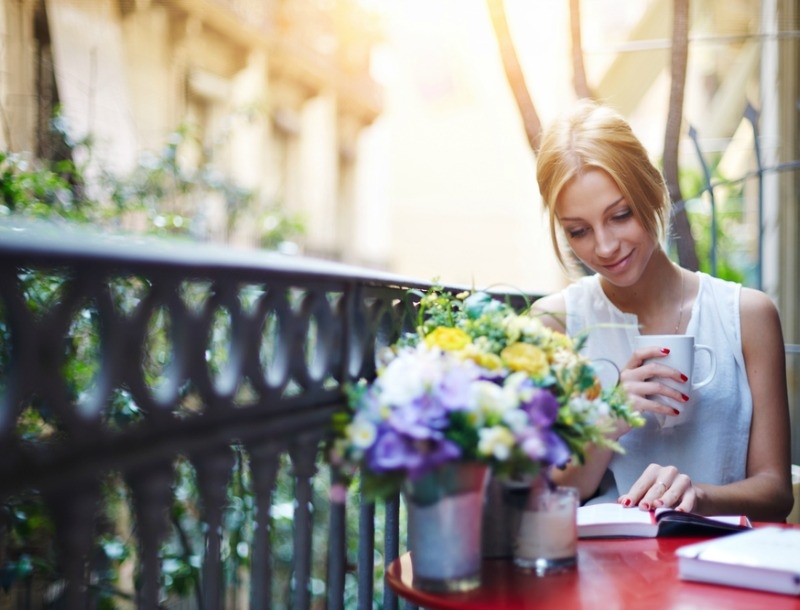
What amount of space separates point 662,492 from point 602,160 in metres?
0.74

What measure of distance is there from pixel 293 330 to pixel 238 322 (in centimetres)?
14

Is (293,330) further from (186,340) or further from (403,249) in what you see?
(403,249)

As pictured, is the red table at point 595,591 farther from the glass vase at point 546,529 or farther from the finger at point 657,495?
the finger at point 657,495

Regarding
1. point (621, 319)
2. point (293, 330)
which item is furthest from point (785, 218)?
point (293, 330)

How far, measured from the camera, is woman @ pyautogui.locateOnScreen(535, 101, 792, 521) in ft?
6.71

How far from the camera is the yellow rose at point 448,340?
1283mm

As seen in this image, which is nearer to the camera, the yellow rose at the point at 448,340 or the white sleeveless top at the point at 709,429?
the yellow rose at the point at 448,340

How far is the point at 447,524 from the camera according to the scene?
3.92 ft

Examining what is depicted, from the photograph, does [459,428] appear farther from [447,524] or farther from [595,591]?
[595,591]

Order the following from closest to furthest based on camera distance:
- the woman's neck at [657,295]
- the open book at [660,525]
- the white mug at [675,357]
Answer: the open book at [660,525] → the white mug at [675,357] → the woman's neck at [657,295]

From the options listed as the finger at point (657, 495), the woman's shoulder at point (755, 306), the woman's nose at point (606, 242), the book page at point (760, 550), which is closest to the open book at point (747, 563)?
the book page at point (760, 550)

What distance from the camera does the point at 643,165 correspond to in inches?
82.8

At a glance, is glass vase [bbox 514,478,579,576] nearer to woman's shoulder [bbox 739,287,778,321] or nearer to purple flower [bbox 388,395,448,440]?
purple flower [bbox 388,395,448,440]

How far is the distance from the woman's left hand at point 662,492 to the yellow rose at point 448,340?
60cm
